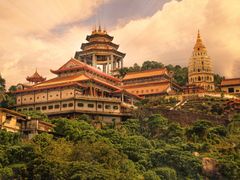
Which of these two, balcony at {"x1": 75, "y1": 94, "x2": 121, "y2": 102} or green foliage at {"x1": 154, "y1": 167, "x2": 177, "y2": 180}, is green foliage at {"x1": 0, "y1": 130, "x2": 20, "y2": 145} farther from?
balcony at {"x1": 75, "y1": 94, "x2": 121, "y2": 102}

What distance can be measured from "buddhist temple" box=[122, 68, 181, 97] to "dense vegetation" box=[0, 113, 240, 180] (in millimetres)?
21525

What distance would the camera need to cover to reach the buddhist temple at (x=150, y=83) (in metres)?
90.2

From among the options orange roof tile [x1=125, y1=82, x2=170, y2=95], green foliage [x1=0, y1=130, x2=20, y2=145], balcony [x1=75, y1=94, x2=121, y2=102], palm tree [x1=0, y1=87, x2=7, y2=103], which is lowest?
green foliage [x1=0, y1=130, x2=20, y2=145]

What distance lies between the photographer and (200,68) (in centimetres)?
9950

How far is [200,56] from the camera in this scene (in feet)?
330

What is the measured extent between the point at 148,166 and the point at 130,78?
149 ft

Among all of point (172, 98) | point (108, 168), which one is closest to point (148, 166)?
point (108, 168)

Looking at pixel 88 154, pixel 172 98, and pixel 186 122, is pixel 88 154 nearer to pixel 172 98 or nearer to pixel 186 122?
pixel 186 122

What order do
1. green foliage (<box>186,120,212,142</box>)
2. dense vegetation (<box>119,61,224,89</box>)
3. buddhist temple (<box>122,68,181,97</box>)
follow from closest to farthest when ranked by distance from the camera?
green foliage (<box>186,120,212,142</box>) < buddhist temple (<box>122,68,181,97</box>) < dense vegetation (<box>119,61,224,89</box>)

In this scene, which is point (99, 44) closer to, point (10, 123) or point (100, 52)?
point (100, 52)

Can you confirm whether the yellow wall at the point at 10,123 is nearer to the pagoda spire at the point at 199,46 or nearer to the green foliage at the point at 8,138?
the green foliage at the point at 8,138

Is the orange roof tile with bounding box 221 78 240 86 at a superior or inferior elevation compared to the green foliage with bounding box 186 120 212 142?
superior

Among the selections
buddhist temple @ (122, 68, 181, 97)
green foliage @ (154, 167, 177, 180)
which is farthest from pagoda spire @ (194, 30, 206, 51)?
green foliage @ (154, 167, 177, 180)

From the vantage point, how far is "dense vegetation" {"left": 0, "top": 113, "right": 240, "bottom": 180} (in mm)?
44156
